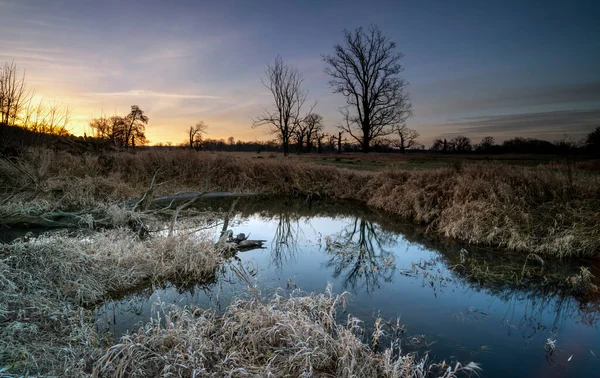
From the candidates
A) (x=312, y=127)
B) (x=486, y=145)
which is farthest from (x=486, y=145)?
(x=312, y=127)

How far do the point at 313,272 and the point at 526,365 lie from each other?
4101 millimetres

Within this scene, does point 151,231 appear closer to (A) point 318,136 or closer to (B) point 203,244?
(B) point 203,244

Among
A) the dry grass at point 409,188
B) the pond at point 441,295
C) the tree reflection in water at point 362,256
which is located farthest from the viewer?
the dry grass at point 409,188

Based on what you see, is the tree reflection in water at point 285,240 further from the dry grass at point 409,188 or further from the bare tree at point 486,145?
the bare tree at point 486,145

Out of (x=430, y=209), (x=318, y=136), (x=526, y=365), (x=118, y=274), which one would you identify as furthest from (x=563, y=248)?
(x=318, y=136)

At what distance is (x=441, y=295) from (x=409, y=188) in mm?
7941

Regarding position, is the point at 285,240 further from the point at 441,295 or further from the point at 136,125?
the point at 136,125

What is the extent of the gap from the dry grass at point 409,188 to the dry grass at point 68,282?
3.37 meters

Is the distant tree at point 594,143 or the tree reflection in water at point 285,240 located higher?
the distant tree at point 594,143

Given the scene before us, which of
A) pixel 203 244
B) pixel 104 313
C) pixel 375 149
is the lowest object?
pixel 104 313

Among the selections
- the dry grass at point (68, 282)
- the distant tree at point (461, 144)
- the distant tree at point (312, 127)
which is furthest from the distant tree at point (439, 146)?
the dry grass at point (68, 282)

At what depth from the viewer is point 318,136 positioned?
150 feet

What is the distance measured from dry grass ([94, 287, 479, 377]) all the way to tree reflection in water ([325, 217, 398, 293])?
2598 mm

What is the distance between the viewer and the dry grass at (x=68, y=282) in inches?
141
